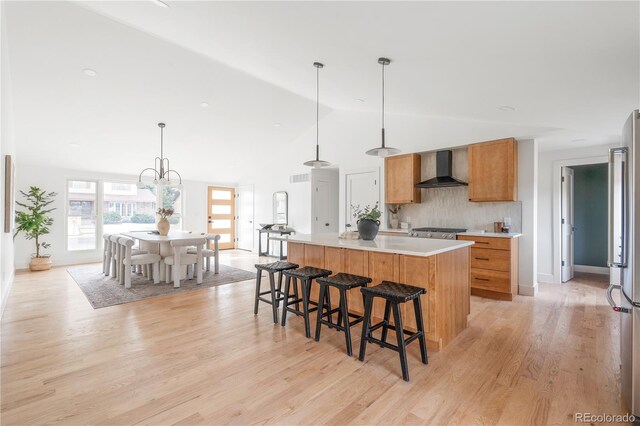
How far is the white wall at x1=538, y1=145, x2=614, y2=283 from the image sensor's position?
5047 mm

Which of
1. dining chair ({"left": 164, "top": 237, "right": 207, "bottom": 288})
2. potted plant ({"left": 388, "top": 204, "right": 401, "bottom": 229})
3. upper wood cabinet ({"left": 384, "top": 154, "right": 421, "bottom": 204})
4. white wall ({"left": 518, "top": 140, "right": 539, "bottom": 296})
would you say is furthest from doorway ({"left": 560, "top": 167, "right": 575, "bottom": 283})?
dining chair ({"left": 164, "top": 237, "right": 207, "bottom": 288})

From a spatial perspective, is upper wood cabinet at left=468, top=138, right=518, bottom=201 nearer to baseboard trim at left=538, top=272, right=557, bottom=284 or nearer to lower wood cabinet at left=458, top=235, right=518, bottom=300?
lower wood cabinet at left=458, top=235, right=518, bottom=300

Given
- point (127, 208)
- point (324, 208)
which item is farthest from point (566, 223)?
point (127, 208)

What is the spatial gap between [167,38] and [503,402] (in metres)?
4.68

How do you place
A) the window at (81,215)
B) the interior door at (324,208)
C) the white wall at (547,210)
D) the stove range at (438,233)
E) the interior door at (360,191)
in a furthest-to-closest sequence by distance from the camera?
the interior door at (324,208), the window at (81,215), the interior door at (360,191), the white wall at (547,210), the stove range at (438,233)

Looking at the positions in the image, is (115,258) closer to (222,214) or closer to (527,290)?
(222,214)

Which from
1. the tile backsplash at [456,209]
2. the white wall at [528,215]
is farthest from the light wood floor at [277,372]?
the tile backsplash at [456,209]

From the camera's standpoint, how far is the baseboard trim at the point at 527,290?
4.35 meters

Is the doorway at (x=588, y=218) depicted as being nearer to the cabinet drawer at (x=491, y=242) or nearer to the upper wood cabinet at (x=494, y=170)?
the upper wood cabinet at (x=494, y=170)

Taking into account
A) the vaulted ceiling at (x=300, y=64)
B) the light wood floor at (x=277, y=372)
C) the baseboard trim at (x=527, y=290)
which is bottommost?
the light wood floor at (x=277, y=372)

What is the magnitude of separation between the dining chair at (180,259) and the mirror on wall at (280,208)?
3079mm

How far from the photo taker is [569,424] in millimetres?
1702

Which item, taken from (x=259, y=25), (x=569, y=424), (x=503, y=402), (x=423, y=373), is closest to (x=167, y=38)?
(x=259, y=25)

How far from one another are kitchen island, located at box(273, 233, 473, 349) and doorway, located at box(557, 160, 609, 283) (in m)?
3.92
